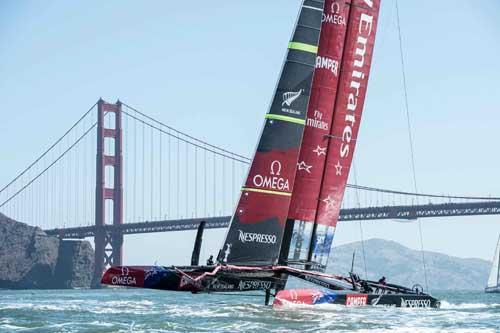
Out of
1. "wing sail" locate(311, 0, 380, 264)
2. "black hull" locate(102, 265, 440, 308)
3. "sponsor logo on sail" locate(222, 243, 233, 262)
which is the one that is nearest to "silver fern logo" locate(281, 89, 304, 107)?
"wing sail" locate(311, 0, 380, 264)

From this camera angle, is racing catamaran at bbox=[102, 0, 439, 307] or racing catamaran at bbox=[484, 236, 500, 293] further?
racing catamaran at bbox=[484, 236, 500, 293]

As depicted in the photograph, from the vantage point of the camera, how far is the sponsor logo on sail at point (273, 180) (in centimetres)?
1764

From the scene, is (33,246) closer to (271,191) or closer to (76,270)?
(76,270)

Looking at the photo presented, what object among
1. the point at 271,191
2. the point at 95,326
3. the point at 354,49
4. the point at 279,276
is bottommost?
the point at 95,326

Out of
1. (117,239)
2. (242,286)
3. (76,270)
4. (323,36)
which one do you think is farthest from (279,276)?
(76,270)

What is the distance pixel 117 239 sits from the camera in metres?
58.3

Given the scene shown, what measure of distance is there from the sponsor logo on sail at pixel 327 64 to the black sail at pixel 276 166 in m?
1.01

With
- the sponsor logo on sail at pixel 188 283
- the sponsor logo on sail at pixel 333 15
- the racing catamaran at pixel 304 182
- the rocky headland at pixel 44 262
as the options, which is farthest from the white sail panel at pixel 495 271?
the sponsor logo on sail at pixel 188 283

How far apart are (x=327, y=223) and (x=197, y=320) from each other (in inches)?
140

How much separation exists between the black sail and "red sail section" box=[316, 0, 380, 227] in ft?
5.44

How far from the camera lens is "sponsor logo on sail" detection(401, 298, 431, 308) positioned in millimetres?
19344

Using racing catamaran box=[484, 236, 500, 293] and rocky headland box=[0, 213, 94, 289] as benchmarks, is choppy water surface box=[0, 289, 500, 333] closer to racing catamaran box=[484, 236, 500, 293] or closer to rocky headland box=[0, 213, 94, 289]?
racing catamaran box=[484, 236, 500, 293]

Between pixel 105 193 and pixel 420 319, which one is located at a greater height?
pixel 105 193

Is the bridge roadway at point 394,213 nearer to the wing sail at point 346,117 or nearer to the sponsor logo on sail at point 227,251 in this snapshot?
the wing sail at point 346,117
